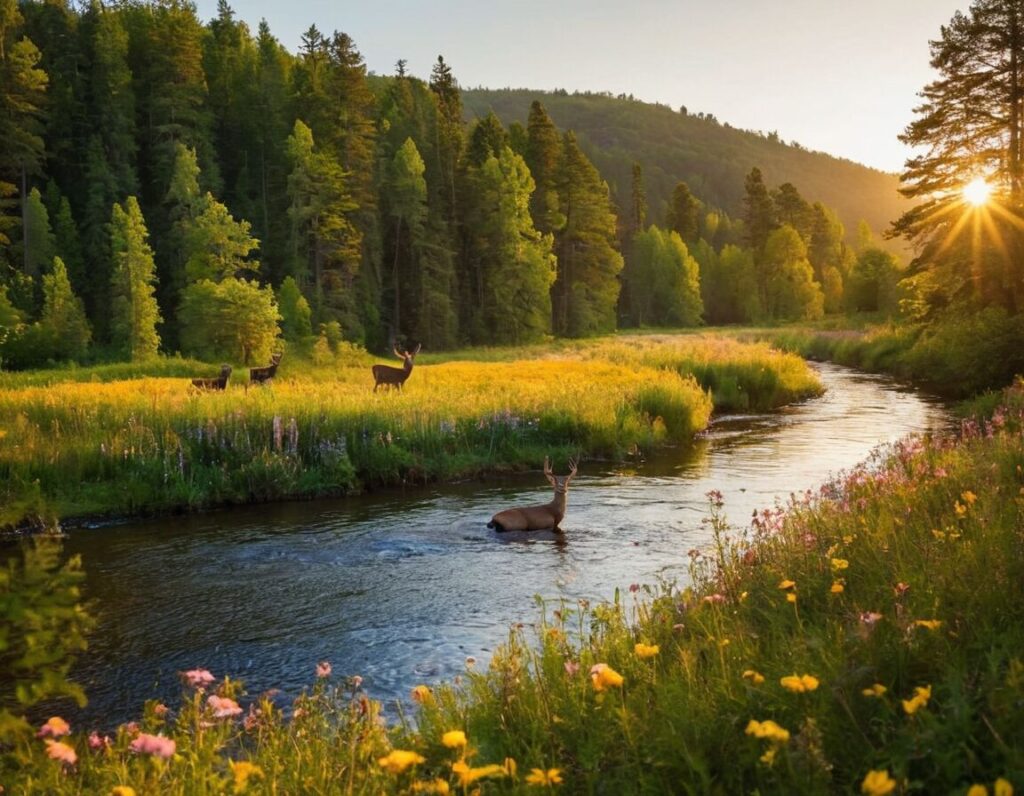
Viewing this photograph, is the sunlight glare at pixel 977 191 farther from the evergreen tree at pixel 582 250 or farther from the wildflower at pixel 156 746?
the evergreen tree at pixel 582 250

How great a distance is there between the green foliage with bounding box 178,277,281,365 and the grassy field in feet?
48.0

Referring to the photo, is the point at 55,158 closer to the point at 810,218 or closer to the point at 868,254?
the point at 868,254

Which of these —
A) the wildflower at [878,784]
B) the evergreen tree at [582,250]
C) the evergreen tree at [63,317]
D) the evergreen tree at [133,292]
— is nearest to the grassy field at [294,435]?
the wildflower at [878,784]

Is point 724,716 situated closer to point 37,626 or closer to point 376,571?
point 37,626

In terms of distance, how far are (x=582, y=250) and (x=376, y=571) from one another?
67617 millimetres

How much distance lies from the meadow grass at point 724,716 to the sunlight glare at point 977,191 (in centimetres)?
2997

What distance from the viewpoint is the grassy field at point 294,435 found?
576 inches

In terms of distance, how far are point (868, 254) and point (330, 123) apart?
51149 mm

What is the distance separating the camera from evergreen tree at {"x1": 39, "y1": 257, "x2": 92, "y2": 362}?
Result: 141ft

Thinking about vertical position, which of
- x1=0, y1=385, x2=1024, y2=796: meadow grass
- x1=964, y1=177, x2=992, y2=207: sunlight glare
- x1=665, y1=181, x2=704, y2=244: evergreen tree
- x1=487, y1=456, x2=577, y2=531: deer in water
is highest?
x1=665, y1=181, x2=704, y2=244: evergreen tree

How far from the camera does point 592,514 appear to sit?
43.6 feet

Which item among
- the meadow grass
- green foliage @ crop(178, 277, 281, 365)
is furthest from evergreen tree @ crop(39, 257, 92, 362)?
the meadow grass

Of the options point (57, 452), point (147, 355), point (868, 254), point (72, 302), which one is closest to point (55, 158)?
point (72, 302)

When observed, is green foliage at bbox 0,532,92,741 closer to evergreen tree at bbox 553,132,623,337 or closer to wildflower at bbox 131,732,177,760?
wildflower at bbox 131,732,177,760
